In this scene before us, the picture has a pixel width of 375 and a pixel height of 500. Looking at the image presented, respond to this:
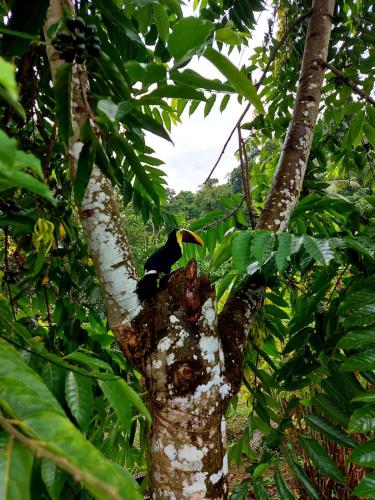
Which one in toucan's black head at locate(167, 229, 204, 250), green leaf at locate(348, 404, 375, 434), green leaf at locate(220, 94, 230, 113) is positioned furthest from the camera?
green leaf at locate(220, 94, 230, 113)

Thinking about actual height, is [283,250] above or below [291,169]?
below

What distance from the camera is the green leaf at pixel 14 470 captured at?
0.29 m

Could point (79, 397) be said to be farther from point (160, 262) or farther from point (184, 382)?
point (160, 262)

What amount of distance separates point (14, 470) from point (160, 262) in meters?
0.92

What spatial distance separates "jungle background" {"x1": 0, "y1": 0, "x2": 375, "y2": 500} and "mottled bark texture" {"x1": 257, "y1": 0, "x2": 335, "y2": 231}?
2.7 inches

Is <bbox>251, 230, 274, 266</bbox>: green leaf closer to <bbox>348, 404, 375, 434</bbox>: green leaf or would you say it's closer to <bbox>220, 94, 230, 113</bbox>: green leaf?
<bbox>348, 404, 375, 434</bbox>: green leaf

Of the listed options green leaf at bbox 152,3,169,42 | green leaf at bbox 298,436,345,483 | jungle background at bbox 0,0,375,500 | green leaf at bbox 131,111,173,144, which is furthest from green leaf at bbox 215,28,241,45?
green leaf at bbox 298,436,345,483

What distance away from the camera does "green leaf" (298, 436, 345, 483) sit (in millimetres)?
978

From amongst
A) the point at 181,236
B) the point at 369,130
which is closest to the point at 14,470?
the point at 181,236

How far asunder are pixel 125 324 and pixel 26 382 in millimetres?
597

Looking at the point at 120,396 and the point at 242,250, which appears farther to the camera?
the point at 242,250

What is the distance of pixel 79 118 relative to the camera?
88cm

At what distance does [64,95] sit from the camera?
0.58 m

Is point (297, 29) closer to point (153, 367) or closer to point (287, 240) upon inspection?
point (287, 240)
